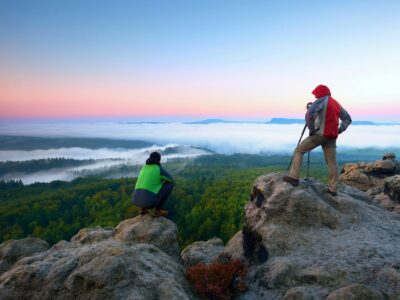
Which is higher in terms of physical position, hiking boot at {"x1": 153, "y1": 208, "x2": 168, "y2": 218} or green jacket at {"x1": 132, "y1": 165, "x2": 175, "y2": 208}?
green jacket at {"x1": 132, "y1": 165, "x2": 175, "y2": 208}

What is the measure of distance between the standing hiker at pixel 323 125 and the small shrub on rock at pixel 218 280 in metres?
5.84

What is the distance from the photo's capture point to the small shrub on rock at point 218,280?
40.9 feet

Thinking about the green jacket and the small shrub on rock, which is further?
the green jacket

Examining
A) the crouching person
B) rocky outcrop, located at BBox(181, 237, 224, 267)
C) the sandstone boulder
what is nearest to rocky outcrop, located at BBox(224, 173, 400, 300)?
rocky outcrop, located at BBox(181, 237, 224, 267)

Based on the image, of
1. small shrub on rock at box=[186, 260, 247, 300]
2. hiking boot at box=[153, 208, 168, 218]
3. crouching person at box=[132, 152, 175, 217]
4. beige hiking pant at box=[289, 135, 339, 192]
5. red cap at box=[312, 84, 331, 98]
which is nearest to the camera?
small shrub on rock at box=[186, 260, 247, 300]

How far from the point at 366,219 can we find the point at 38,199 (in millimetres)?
188410

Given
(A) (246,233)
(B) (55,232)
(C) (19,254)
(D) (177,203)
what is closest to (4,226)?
(B) (55,232)

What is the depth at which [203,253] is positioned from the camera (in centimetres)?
2128

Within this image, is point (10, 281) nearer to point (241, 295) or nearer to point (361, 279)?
point (241, 295)

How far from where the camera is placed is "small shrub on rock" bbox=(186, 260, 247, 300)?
40.9 ft

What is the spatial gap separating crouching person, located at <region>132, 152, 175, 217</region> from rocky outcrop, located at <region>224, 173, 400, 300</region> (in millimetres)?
4904

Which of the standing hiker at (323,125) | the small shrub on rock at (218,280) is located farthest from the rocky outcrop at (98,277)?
the standing hiker at (323,125)

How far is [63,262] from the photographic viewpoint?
10.9 metres

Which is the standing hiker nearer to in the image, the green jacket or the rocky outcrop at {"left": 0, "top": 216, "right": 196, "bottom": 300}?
the green jacket
